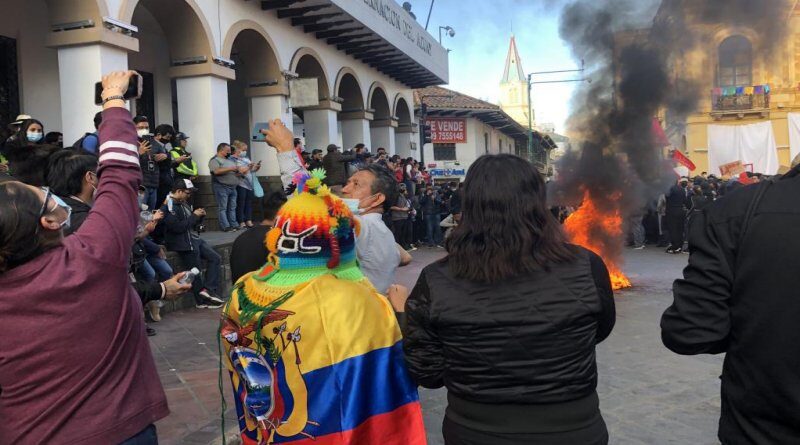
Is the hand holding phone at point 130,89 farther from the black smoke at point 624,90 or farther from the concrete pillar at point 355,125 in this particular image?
the concrete pillar at point 355,125

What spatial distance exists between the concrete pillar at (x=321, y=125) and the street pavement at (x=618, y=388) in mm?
9512

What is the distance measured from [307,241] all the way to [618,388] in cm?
370

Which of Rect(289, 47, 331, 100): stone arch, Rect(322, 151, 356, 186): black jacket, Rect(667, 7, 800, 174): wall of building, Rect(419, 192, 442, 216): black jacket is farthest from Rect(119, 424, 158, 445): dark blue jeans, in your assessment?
Rect(667, 7, 800, 174): wall of building

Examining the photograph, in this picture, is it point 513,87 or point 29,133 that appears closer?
point 29,133

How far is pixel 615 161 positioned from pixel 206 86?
773 centimetres

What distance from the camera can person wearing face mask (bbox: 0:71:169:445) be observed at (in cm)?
193

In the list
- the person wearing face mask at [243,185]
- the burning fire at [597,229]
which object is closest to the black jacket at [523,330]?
the burning fire at [597,229]

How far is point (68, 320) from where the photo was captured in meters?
1.99

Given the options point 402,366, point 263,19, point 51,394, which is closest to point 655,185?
point 263,19

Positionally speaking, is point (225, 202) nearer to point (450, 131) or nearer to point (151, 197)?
point (151, 197)

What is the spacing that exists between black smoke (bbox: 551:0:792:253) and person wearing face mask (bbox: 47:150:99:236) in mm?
9674

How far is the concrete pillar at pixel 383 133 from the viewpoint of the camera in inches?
888

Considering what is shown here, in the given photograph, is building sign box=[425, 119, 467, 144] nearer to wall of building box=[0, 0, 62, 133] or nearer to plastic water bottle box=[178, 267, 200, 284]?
wall of building box=[0, 0, 62, 133]

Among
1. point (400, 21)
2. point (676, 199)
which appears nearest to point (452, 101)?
point (400, 21)
